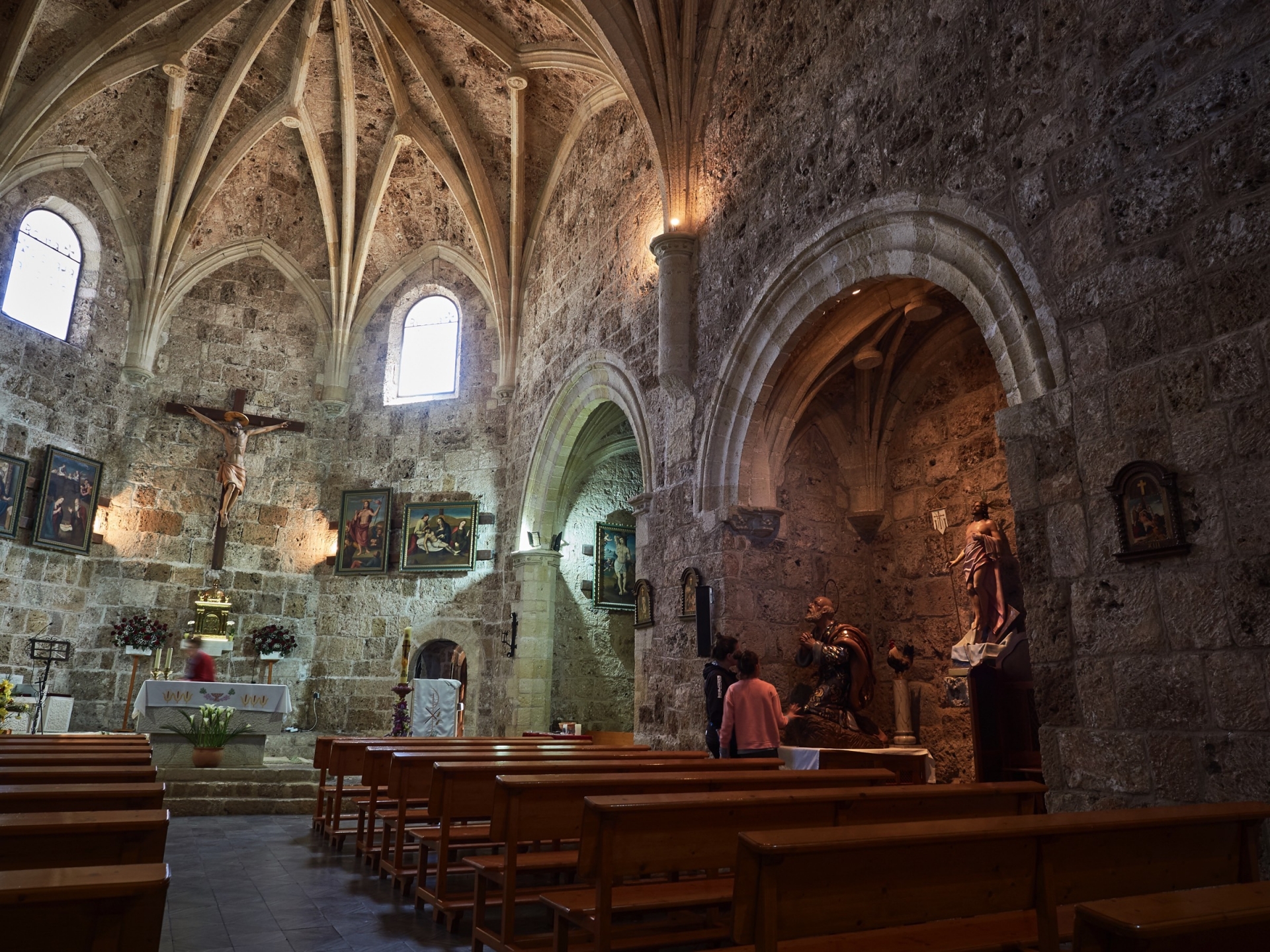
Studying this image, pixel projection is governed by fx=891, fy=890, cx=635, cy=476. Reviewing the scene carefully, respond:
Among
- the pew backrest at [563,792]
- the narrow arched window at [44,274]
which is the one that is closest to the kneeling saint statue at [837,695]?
the pew backrest at [563,792]

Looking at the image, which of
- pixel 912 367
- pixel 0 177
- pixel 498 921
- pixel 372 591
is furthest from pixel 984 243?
pixel 0 177

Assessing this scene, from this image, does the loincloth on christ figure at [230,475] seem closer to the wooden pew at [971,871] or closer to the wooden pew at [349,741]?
the wooden pew at [349,741]

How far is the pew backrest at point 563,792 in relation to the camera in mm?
3686

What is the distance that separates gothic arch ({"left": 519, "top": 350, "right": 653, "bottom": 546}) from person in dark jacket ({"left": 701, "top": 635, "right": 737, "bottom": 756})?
2.85m

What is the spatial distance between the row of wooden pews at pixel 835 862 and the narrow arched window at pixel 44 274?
11.6 metres

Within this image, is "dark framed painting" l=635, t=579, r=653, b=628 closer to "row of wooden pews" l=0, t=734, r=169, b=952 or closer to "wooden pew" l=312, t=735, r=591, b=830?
"wooden pew" l=312, t=735, r=591, b=830

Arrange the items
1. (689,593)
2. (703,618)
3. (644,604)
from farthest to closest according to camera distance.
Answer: (644,604) → (689,593) → (703,618)

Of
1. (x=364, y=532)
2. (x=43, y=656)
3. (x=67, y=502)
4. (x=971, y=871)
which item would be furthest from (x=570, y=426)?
(x=971, y=871)

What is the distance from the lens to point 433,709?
1205cm

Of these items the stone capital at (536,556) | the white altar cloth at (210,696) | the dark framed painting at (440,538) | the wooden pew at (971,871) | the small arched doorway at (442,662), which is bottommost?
the wooden pew at (971,871)

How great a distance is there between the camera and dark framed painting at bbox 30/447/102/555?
12.2m

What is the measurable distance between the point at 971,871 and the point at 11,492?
13032mm

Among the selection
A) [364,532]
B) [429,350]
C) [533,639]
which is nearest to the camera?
[533,639]

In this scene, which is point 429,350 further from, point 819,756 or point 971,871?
point 971,871
